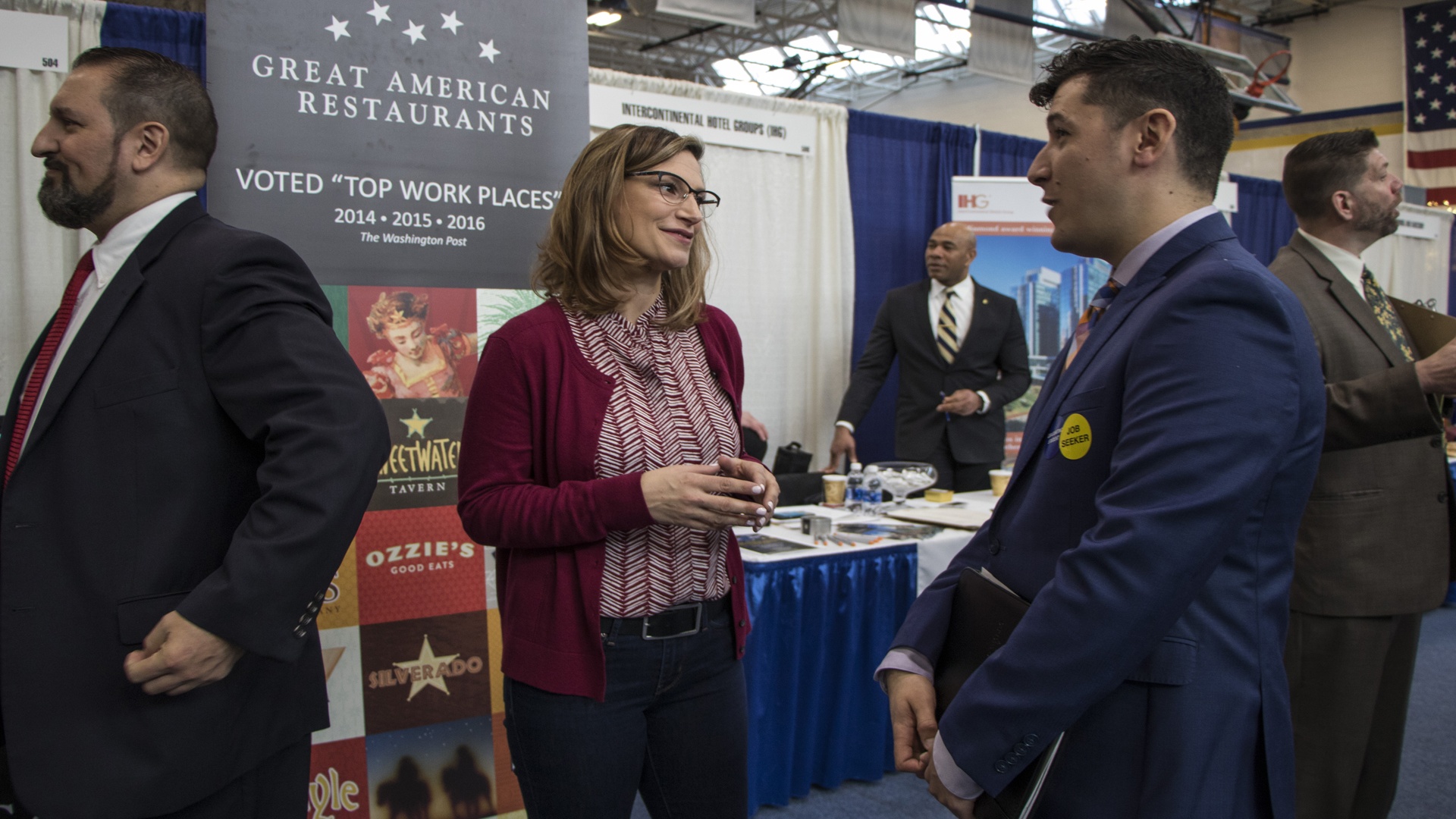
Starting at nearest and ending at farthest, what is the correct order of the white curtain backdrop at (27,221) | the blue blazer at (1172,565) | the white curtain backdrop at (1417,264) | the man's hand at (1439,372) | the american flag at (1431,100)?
1. the blue blazer at (1172,565)
2. the man's hand at (1439,372)
3. the white curtain backdrop at (27,221)
4. the white curtain backdrop at (1417,264)
5. the american flag at (1431,100)

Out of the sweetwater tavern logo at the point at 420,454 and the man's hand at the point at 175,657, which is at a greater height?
the sweetwater tavern logo at the point at 420,454

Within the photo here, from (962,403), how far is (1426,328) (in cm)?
216

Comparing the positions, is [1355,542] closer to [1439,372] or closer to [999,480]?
[1439,372]

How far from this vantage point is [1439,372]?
179cm

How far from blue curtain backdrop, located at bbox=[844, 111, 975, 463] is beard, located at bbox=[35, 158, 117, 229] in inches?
167

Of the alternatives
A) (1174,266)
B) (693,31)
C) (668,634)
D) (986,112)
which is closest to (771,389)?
(668,634)

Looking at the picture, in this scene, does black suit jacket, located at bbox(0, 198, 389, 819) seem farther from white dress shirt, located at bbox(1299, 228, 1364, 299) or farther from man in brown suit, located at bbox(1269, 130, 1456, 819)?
white dress shirt, located at bbox(1299, 228, 1364, 299)

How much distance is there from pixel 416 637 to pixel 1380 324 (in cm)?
244

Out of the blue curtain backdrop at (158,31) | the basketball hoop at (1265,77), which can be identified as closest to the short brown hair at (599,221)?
the blue curtain backdrop at (158,31)

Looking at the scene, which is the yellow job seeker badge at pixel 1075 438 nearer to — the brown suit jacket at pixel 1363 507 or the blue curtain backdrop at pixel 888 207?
the brown suit jacket at pixel 1363 507

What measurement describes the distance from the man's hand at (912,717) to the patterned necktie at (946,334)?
135 inches

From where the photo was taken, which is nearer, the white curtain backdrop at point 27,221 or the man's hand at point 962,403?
the white curtain backdrop at point 27,221

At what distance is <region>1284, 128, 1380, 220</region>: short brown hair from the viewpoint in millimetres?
2049

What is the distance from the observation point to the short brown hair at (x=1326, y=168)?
2.05 m
